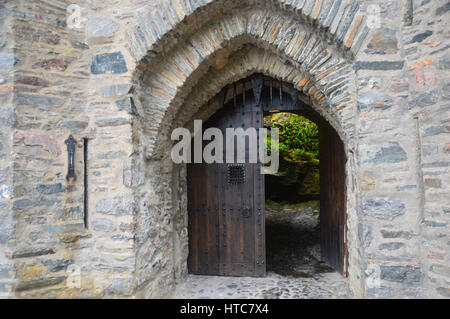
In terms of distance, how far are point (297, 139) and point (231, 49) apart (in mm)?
5220

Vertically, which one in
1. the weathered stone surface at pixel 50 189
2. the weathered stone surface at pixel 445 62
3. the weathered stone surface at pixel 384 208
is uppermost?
the weathered stone surface at pixel 445 62

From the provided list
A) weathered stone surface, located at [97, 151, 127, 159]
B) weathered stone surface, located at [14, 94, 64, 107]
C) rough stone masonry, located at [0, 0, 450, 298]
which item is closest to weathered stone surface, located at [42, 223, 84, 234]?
rough stone masonry, located at [0, 0, 450, 298]

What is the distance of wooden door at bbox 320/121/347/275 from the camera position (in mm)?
3500

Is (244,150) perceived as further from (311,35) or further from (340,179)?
(311,35)

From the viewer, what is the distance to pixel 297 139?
7.85 metres

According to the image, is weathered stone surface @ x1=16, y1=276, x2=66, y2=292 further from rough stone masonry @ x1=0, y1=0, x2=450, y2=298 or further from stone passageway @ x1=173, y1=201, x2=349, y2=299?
stone passageway @ x1=173, y1=201, x2=349, y2=299

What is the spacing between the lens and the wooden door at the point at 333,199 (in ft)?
11.5

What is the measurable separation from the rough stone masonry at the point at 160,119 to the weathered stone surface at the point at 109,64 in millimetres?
14

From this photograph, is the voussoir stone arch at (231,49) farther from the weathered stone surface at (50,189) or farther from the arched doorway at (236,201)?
the weathered stone surface at (50,189)

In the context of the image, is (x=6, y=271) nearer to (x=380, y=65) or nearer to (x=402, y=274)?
(x=402, y=274)

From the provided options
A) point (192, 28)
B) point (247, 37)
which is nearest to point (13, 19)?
point (192, 28)

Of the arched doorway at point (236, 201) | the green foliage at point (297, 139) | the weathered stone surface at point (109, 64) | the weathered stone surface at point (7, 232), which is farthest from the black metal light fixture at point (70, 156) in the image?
the green foliage at point (297, 139)

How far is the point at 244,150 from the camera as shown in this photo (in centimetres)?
367

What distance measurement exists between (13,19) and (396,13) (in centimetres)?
317
